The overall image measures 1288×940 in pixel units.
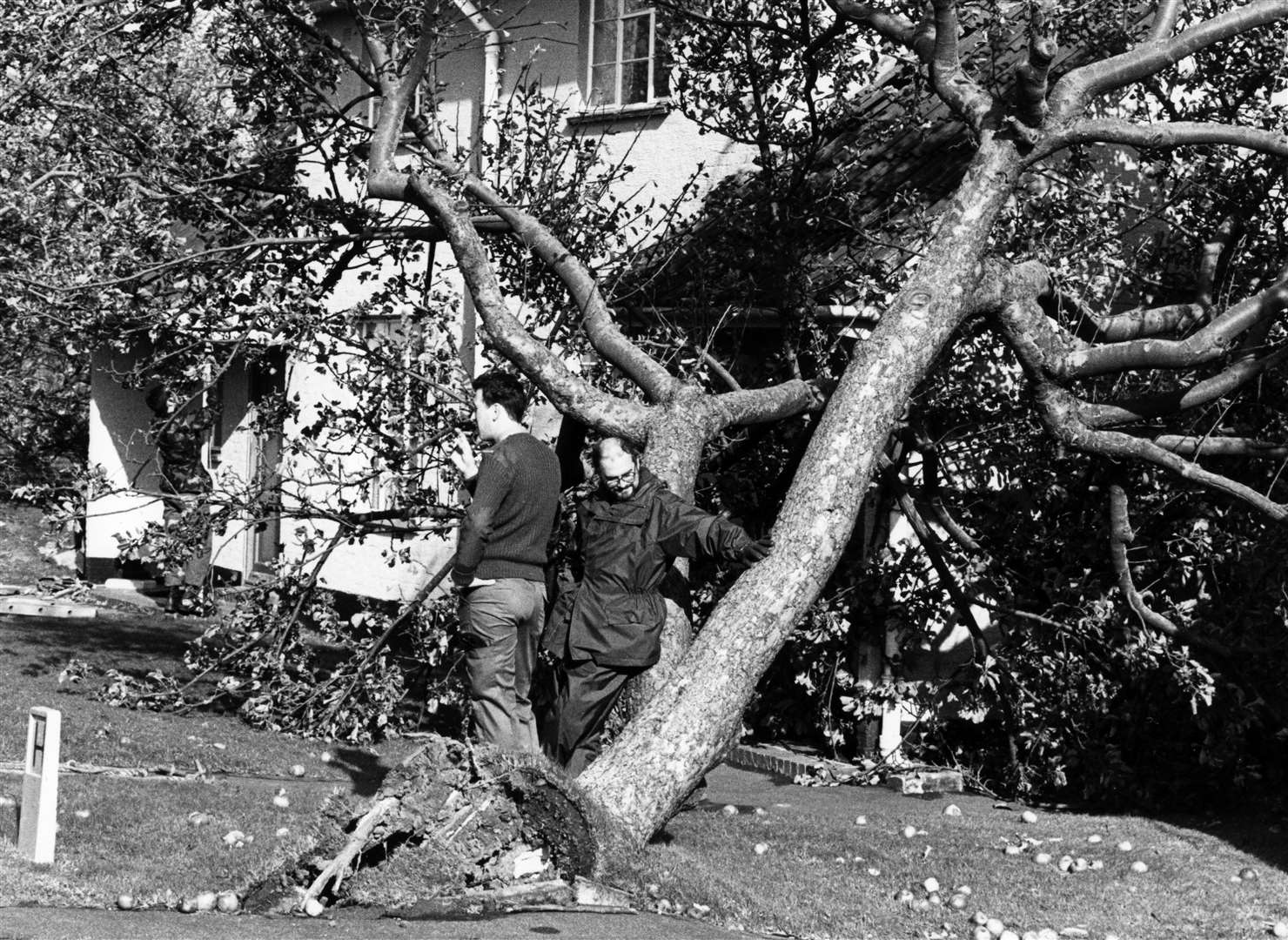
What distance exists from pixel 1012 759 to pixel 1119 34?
14.0 feet

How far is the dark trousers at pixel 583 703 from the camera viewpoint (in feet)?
22.8

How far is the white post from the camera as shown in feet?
18.6

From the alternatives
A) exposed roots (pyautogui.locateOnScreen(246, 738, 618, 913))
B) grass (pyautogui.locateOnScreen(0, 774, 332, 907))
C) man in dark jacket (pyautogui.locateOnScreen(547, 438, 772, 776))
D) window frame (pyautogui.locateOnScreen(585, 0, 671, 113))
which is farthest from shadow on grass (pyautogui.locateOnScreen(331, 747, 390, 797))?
window frame (pyautogui.locateOnScreen(585, 0, 671, 113))

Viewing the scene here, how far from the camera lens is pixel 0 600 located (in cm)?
1501

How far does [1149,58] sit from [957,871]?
157 inches

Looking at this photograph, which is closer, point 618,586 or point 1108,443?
point 618,586

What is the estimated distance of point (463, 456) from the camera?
8.73 metres

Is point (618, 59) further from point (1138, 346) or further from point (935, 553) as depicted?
point (1138, 346)

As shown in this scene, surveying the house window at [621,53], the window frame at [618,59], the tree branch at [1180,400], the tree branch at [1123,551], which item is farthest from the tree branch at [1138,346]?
the house window at [621,53]

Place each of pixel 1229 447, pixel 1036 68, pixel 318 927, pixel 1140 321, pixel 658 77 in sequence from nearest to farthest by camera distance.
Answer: pixel 318 927 < pixel 1036 68 < pixel 1229 447 < pixel 1140 321 < pixel 658 77

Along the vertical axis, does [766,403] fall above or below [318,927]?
above

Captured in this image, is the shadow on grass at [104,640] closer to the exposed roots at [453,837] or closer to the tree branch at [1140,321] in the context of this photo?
the exposed roots at [453,837]

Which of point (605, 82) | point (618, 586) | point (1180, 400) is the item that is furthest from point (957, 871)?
point (605, 82)

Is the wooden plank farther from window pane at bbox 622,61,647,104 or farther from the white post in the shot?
the white post
